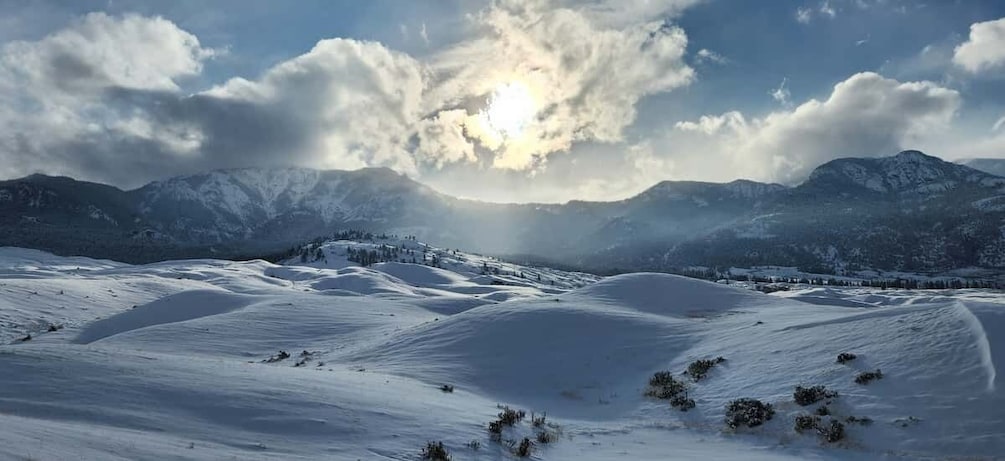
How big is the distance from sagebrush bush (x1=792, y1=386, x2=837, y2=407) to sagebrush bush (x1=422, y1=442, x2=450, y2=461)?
11078mm

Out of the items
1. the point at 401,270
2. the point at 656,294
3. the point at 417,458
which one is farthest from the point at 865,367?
the point at 401,270

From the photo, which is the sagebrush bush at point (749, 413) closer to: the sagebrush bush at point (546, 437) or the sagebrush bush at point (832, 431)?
the sagebrush bush at point (832, 431)

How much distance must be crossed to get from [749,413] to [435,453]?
10068mm

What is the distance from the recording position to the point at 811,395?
17.2m

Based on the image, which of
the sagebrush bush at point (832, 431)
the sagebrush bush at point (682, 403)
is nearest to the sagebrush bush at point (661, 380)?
the sagebrush bush at point (682, 403)

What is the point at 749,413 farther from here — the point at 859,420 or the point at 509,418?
the point at 509,418

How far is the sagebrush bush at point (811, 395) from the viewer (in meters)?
17.1

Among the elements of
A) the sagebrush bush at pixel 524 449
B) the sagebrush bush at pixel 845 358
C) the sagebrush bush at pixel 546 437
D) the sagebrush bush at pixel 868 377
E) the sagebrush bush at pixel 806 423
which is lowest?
the sagebrush bush at pixel 546 437

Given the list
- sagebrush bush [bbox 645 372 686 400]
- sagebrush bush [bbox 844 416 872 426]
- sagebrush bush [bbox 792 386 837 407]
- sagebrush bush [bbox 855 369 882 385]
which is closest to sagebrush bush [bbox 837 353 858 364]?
sagebrush bush [bbox 855 369 882 385]

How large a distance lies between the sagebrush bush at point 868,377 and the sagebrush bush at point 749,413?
9.64 ft

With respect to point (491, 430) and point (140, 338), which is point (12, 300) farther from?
point (491, 430)

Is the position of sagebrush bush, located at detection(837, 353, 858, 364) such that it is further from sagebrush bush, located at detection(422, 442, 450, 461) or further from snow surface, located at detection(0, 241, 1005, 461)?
sagebrush bush, located at detection(422, 442, 450, 461)

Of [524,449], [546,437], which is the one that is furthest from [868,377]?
[524,449]

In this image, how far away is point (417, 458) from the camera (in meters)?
12.5
